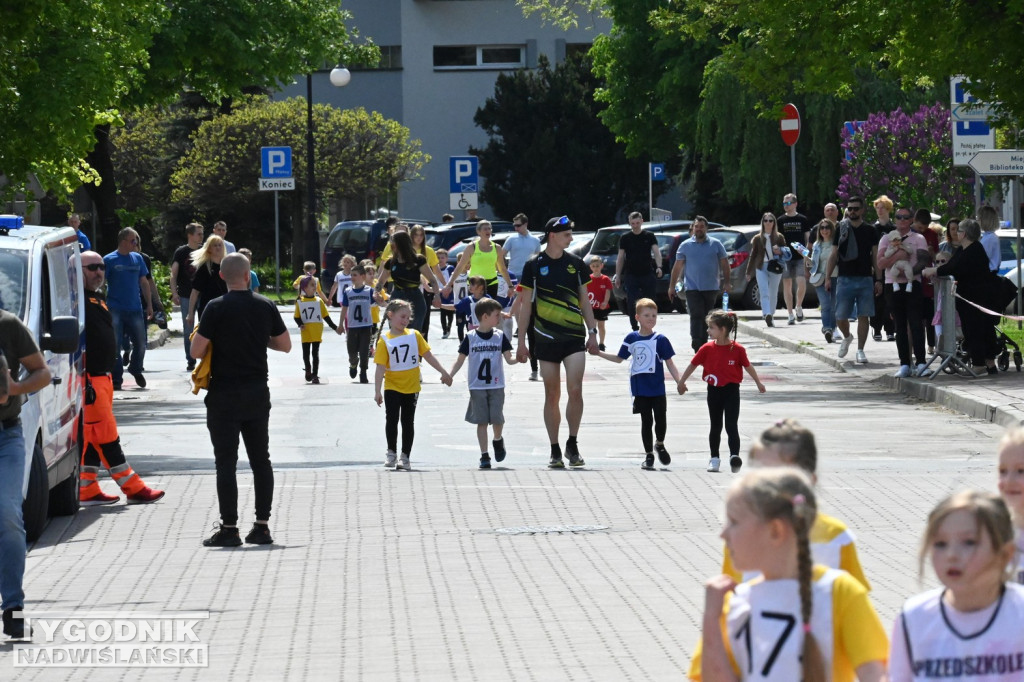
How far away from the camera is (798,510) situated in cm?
362

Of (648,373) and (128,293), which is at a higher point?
(128,293)

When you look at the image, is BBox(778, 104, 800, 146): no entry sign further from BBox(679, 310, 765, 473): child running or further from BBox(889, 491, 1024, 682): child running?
BBox(889, 491, 1024, 682): child running

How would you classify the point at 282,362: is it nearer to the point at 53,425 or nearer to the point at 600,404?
the point at 600,404

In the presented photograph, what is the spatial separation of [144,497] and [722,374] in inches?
162

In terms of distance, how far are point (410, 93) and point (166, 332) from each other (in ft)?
118

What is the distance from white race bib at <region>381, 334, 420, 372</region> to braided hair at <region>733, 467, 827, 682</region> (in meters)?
9.80

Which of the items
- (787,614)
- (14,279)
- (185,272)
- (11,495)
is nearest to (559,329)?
(14,279)

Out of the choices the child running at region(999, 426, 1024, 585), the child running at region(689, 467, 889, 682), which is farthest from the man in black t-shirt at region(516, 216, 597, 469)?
the child running at region(689, 467, 889, 682)

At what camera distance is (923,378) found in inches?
736

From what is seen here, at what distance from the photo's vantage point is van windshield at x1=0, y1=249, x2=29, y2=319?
10.8 m

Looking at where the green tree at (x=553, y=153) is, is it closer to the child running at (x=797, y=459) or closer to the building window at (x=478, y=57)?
the building window at (x=478, y=57)

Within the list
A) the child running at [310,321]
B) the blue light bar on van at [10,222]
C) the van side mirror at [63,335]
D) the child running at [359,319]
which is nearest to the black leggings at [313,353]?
the child running at [310,321]

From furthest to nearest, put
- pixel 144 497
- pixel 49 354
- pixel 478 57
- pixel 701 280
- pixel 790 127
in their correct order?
pixel 478 57 < pixel 790 127 < pixel 701 280 < pixel 144 497 < pixel 49 354

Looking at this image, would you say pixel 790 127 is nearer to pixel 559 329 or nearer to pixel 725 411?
pixel 559 329
